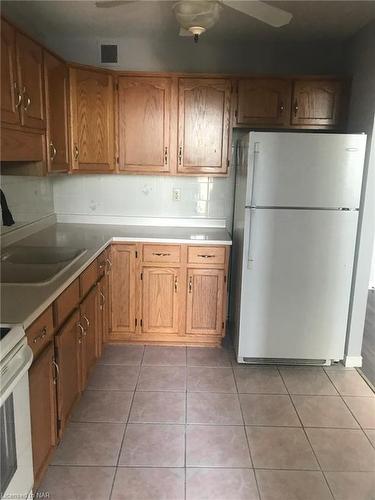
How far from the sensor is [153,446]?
222cm

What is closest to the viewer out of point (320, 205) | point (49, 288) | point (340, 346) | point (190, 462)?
point (49, 288)

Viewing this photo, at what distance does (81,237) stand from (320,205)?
1696mm

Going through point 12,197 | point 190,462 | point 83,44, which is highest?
point 83,44

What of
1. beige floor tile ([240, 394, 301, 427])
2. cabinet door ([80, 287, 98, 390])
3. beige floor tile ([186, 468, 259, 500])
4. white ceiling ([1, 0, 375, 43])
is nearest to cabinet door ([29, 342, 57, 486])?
cabinet door ([80, 287, 98, 390])

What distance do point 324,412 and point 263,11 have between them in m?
2.22

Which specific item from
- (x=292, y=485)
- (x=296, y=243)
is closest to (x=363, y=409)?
(x=292, y=485)

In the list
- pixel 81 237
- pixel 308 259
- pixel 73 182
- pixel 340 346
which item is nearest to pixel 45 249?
pixel 81 237

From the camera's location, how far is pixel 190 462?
2111 millimetres

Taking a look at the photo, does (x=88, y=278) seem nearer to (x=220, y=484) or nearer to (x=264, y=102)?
(x=220, y=484)

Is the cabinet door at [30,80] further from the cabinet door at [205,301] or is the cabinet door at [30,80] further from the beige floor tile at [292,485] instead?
the beige floor tile at [292,485]

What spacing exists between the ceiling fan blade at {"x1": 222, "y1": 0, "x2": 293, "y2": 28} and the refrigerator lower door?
1.20 m

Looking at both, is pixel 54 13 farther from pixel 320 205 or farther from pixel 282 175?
pixel 320 205

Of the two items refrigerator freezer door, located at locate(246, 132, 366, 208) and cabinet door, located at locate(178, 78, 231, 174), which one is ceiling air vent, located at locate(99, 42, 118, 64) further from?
refrigerator freezer door, located at locate(246, 132, 366, 208)

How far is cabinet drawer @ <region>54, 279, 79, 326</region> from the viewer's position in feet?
6.45
